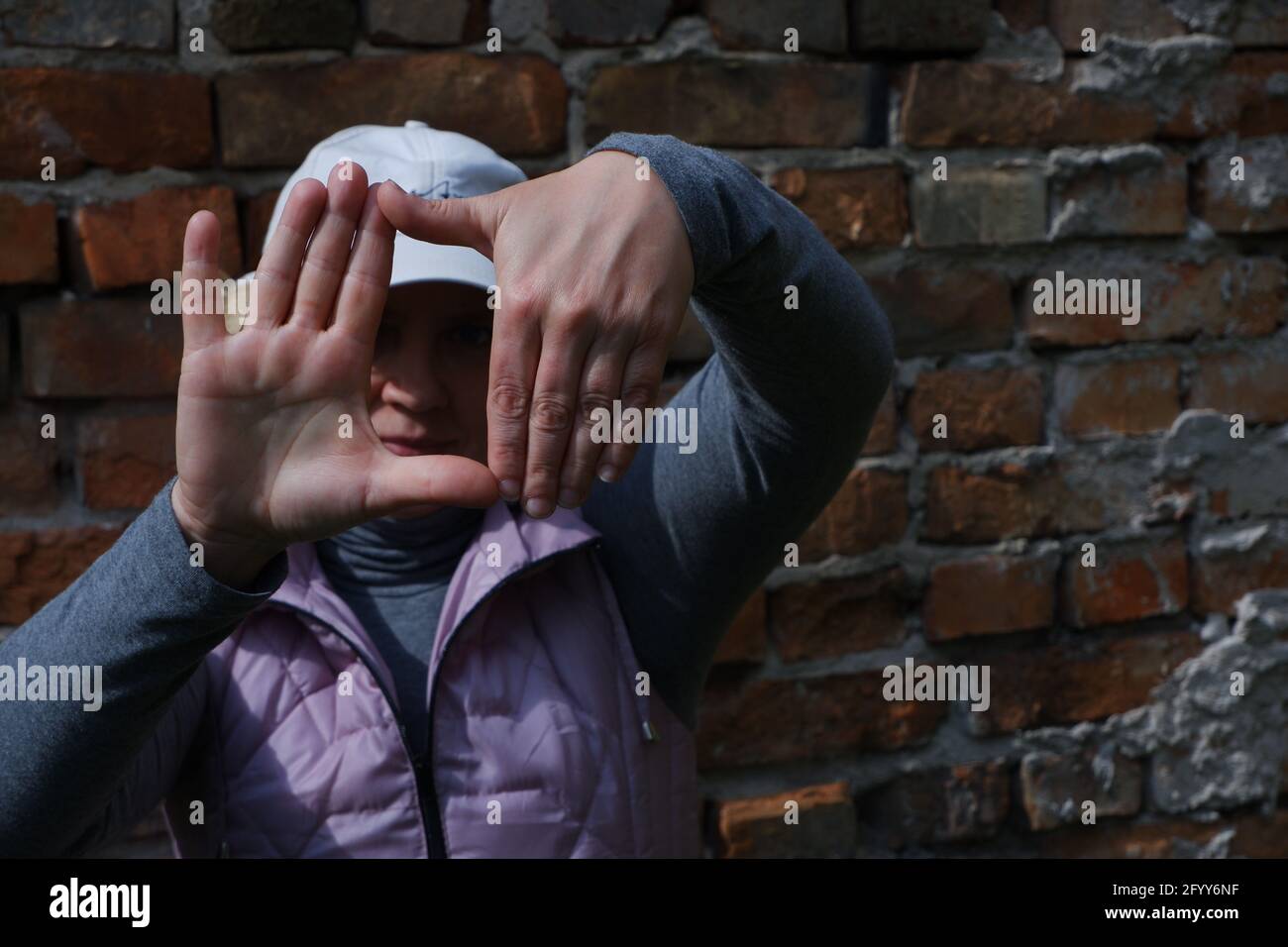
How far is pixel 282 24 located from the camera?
978mm

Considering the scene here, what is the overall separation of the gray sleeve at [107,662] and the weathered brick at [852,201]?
608 mm

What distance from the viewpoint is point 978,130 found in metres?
1.12

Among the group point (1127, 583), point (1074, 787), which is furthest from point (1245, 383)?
point (1074, 787)

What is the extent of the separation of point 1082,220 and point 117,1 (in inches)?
34.6

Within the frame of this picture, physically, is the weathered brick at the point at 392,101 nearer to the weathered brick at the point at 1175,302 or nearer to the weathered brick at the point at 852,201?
the weathered brick at the point at 852,201

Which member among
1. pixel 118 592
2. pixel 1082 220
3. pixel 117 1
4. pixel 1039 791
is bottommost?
pixel 1039 791

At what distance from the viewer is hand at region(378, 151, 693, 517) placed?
583 mm

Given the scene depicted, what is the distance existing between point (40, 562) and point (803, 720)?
690mm

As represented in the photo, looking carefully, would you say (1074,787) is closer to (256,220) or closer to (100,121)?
(256,220)

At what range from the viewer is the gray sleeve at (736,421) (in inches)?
27.1

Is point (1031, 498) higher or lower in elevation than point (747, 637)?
higher

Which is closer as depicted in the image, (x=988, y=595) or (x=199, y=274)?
(x=199, y=274)
